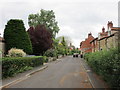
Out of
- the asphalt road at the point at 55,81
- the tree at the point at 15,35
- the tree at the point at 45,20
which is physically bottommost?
the asphalt road at the point at 55,81

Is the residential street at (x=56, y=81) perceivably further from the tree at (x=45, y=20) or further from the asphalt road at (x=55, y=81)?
the tree at (x=45, y=20)

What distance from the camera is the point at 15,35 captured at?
98.6 ft

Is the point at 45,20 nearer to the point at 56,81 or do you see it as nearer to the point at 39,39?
the point at 39,39

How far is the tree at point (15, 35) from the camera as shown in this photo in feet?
98.0

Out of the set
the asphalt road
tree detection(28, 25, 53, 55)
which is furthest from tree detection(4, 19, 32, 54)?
the asphalt road

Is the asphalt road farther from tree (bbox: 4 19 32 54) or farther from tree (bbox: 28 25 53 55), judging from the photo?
tree (bbox: 28 25 53 55)

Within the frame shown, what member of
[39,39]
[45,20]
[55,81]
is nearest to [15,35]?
[39,39]

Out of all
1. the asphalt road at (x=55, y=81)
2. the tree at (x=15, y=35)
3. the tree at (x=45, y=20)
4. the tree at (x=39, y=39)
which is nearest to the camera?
the asphalt road at (x=55, y=81)

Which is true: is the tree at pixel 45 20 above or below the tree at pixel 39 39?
above

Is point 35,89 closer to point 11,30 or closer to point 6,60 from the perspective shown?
point 6,60

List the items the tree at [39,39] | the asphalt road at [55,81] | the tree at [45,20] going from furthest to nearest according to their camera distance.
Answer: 1. the tree at [45,20]
2. the tree at [39,39]
3. the asphalt road at [55,81]

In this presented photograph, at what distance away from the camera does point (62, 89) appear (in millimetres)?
9500

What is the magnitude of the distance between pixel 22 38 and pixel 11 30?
2174 mm

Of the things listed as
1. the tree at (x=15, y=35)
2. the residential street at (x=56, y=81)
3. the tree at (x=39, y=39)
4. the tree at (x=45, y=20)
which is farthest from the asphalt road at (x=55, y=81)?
the tree at (x=45, y=20)
